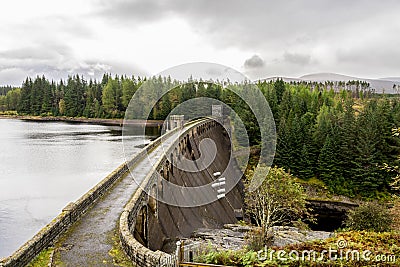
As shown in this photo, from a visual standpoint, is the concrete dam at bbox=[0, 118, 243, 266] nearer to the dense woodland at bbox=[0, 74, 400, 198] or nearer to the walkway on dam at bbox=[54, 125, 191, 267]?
the walkway on dam at bbox=[54, 125, 191, 267]

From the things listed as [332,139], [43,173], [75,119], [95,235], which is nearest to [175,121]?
[43,173]

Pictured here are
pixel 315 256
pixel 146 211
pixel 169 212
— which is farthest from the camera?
pixel 169 212

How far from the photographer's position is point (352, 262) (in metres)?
11.3

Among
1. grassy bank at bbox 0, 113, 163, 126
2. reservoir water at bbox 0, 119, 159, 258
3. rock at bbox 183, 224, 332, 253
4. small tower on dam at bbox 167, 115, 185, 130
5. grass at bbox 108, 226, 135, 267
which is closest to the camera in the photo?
grass at bbox 108, 226, 135, 267

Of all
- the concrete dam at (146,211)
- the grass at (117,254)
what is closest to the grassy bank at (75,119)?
the concrete dam at (146,211)

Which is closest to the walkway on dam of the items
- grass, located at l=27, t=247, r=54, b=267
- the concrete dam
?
the concrete dam

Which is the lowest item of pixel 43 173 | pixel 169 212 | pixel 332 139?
pixel 43 173

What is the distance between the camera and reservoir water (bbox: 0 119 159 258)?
2835 centimetres

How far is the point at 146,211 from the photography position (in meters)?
19.0

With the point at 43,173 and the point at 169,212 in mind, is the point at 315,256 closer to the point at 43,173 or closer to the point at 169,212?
the point at 169,212

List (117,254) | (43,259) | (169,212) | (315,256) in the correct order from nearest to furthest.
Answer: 1. (315,256)
2. (43,259)
3. (117,254)
4. (169,212)

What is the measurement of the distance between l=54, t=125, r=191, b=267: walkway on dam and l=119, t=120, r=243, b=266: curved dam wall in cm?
82

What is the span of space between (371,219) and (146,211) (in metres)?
19.3

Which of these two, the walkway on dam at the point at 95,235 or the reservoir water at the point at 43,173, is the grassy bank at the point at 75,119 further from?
the walkway on dam at the point at 95,235
